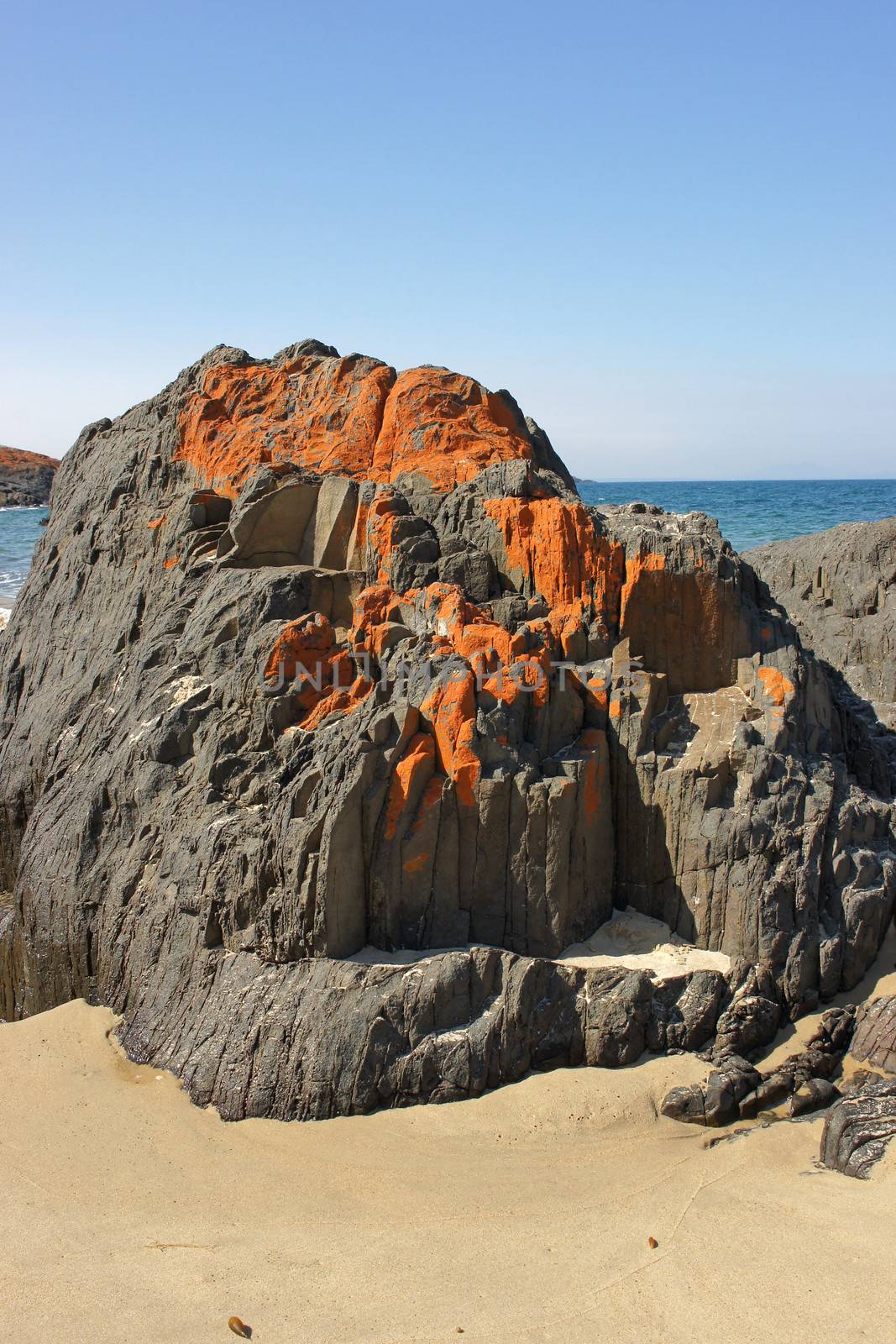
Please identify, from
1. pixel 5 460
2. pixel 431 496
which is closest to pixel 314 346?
pixel 431 496

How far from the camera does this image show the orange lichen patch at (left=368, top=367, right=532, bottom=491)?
13922 millimetres

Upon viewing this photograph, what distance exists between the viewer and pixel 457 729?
995 centimetres

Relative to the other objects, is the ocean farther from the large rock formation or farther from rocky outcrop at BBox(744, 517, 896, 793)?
the large rock formation

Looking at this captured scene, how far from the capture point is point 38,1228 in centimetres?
785

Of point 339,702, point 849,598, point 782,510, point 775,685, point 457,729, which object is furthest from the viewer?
point 782,510

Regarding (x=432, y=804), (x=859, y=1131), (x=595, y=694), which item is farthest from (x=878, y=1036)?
(x=432, y=804)

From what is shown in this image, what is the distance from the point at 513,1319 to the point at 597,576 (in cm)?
713

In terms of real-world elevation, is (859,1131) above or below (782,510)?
below

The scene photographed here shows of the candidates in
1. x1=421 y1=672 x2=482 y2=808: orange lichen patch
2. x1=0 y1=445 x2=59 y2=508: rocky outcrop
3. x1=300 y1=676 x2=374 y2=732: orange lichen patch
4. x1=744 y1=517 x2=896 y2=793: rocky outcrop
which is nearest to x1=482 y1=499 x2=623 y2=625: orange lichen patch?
x1=421 y1=672 x2=482 y2=808: orange lichen patch

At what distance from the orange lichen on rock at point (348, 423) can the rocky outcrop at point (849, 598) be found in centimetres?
791

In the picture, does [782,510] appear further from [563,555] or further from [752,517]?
[563,555]

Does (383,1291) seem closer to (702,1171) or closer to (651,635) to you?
(702,1171)

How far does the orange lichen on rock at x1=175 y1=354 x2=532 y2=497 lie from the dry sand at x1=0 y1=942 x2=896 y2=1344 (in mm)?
8026

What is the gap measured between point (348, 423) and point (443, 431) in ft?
4.99
